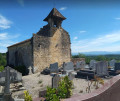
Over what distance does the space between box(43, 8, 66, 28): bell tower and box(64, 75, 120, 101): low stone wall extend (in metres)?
16.8

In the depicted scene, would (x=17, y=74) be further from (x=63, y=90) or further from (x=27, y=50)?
(x=27, y=50)

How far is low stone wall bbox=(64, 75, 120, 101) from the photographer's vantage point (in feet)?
6.18

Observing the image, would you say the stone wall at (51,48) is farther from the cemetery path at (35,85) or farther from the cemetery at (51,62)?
the cemetery path at (35,85)

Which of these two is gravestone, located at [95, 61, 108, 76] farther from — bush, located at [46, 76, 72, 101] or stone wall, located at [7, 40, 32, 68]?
stone wall, located at [7, 40, 32, 68]

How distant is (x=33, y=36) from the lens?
14594mm

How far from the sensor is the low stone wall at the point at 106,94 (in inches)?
74.2

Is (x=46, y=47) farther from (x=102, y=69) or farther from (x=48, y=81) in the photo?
(x=102, y=69)

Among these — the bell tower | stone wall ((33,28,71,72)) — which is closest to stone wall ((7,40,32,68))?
stone wall ((33,28,71,72))

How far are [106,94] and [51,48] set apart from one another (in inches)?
607

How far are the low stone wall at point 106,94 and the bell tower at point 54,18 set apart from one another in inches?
663

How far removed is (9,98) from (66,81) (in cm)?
287

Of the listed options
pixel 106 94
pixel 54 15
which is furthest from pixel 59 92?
pixel 54 15

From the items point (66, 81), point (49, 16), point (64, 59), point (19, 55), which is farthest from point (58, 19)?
point (66, 81)

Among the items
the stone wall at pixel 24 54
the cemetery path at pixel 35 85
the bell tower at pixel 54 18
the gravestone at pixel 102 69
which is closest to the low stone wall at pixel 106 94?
the cemetery path at pixel 35 85
